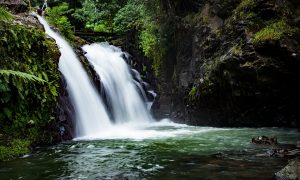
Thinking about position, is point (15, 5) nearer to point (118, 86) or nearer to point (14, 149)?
point (118, 86)

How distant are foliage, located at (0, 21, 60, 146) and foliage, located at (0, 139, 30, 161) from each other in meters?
0.21

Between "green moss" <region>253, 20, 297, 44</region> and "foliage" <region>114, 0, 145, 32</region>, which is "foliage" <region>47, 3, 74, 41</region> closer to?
"foliage" <region>114, 0, 145, 32</region>

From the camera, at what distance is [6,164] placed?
7.12 meters

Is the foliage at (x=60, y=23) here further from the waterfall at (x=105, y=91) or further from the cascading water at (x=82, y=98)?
the cascading water at (x=82, y=98)

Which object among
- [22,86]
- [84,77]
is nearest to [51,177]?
[22,86]

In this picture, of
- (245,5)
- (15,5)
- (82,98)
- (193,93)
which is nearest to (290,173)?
(245,5)

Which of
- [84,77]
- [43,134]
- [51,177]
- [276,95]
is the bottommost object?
[51,177]

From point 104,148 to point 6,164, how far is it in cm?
228

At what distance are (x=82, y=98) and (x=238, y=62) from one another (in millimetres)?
5074

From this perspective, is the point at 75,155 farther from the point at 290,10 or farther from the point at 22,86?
the point at 290,10

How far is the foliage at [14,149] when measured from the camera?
766cm

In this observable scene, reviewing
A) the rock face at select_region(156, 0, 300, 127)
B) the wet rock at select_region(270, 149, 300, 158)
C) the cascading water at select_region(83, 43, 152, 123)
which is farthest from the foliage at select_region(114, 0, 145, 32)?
the wet rock at select_region(270, 149, 300, 158)

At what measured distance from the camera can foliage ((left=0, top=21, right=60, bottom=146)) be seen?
27.8ft

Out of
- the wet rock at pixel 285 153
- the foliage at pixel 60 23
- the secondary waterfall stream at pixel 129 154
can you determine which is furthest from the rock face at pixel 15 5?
the wet rock at pixel 285 153
